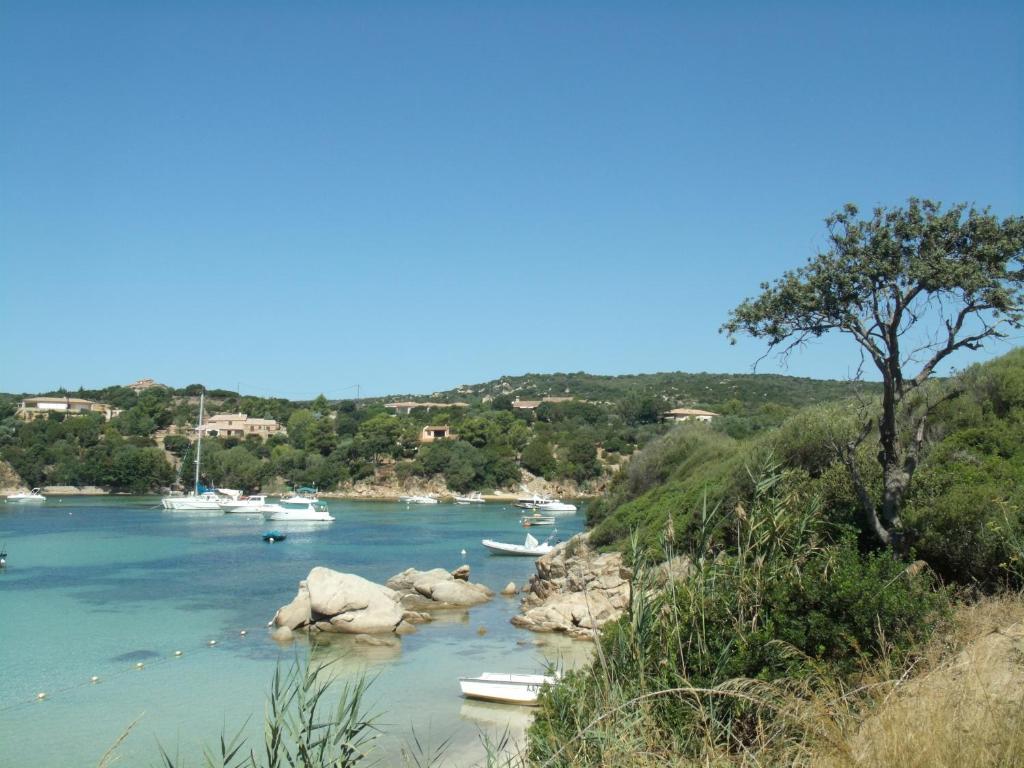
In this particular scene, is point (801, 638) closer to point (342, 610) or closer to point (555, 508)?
point (342, 610)

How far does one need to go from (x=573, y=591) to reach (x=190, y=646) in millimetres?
12125

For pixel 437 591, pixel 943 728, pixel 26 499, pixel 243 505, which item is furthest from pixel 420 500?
pixel 943 728

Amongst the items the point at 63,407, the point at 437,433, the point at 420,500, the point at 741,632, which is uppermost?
the point at 63,407

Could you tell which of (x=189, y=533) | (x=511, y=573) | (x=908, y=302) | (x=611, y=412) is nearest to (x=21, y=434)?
(x=189, y=533)

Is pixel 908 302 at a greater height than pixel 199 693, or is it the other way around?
pixel 908 302

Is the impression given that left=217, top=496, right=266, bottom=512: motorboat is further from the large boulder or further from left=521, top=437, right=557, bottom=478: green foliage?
the large boulder

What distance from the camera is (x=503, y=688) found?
1725 centimetres

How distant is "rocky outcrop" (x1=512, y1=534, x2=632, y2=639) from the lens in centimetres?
2481

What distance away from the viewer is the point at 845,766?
5.22m

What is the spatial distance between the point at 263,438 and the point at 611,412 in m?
44.4

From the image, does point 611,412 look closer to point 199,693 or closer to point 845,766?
point 199,693

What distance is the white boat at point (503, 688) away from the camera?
17016 mm

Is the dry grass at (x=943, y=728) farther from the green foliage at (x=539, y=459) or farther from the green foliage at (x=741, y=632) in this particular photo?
the green foliage at (x=539, y=459)

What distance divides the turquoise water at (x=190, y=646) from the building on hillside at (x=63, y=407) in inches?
2694
